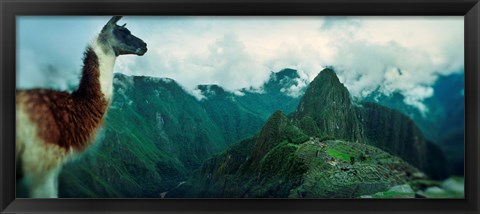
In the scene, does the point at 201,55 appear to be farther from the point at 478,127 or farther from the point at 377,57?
the point at 478,127

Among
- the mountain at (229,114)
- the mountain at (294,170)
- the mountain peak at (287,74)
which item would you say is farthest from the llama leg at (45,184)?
the mountain peak at (287,74)

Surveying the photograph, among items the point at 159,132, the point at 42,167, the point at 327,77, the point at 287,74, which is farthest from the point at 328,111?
the point at 42,167

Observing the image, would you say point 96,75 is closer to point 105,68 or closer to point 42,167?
point 105,68

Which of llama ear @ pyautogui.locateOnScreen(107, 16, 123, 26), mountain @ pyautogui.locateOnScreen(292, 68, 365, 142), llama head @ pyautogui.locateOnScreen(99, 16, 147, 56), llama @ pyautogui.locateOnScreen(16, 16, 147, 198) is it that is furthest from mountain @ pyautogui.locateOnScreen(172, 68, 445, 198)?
llama ear @ pyautogui.locateOnScreen(107, 16, 123, 26)

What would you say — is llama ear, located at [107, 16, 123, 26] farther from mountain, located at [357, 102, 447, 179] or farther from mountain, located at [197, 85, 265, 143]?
mountain, located at [357, 102, 447, 179]

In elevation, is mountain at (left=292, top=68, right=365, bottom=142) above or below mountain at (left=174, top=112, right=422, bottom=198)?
above

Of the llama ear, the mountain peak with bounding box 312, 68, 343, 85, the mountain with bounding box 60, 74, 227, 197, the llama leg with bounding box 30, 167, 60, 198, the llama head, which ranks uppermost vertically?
the llama ear
